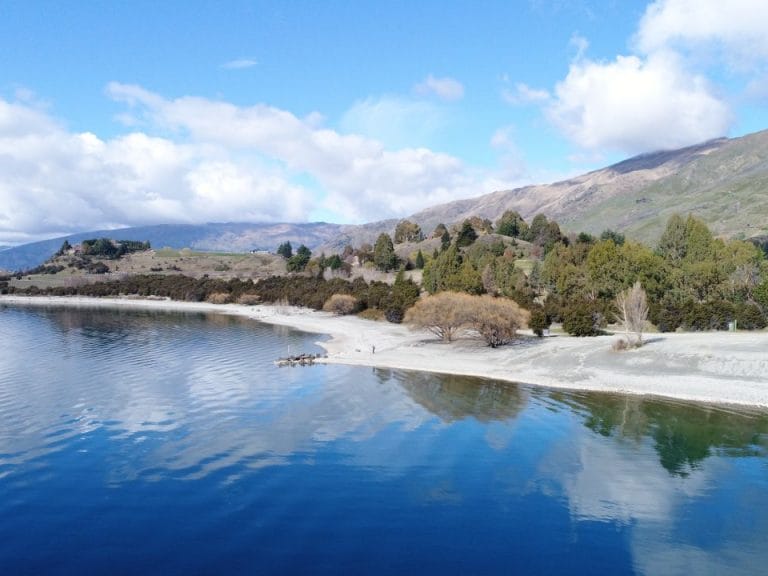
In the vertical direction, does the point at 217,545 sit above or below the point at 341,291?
below

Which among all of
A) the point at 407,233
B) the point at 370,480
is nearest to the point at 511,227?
the point at 407,233

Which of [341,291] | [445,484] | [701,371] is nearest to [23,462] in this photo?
[445,484]

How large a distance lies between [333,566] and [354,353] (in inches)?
1598

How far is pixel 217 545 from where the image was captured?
62.3 ft

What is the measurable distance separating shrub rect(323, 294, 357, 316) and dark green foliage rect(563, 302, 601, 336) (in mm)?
42691

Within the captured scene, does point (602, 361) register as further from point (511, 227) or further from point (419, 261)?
point (511, 227)

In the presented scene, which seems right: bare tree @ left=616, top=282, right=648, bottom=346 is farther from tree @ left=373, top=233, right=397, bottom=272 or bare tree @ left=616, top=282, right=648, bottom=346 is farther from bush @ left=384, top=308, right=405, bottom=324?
tree @ left=373, top=233, right=397, bottom=272

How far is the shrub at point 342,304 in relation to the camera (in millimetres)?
99562

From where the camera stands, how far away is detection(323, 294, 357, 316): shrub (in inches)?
3920

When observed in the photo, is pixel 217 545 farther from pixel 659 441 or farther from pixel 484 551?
pixel 659 441

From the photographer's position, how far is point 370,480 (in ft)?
81.3

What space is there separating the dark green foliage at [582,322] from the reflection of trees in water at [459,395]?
22191 mm

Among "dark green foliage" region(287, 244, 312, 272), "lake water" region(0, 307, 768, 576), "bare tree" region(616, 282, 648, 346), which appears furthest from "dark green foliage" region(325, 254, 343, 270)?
"lake water" region(0, 307, 768, 576)

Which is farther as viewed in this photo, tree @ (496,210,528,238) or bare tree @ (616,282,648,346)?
tree @ (496,210,528,238)
